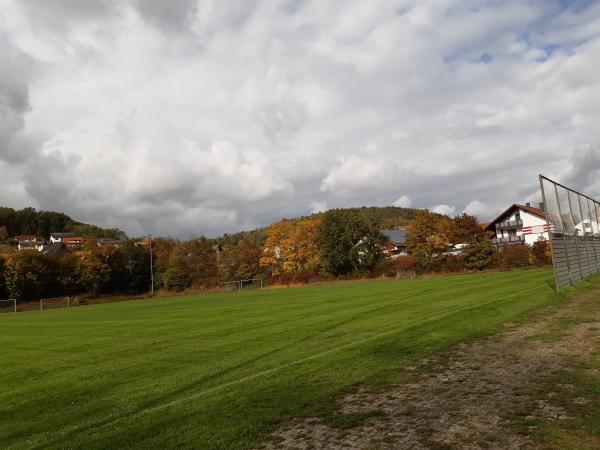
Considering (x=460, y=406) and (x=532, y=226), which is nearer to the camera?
(x=460, y=406)

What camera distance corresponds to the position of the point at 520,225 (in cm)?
8719

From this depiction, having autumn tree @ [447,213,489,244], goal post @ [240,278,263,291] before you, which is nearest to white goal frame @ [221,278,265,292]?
goal post @ [240,278,263,291]

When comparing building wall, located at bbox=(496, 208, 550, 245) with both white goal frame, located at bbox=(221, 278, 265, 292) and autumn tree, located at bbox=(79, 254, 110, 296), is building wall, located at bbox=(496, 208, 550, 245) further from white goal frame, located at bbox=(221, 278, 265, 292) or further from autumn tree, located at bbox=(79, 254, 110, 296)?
autumn tree, located at bbox=(79, 254, 110, 296)

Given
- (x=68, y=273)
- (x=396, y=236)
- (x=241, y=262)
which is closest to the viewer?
(x=68, y=273)

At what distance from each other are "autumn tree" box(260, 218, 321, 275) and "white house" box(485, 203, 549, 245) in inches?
1301

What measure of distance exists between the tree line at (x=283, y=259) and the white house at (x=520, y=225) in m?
24.9

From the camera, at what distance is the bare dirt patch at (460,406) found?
5.16 metres

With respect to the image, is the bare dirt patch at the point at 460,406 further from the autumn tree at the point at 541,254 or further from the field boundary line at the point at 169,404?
the autumn tree at the point at 541,254

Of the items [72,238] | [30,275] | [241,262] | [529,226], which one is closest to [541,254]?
[529,226]

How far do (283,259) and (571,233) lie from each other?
60.8 m

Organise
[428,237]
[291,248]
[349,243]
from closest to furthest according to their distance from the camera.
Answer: [428,237] < [349,243] < [291,248]

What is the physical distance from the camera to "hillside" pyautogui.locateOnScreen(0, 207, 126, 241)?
169m

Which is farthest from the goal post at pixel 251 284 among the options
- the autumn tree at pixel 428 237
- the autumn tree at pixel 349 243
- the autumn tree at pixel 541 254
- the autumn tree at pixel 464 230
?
the autumn tree at pixel 541 254

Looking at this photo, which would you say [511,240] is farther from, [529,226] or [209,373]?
[209,373]
